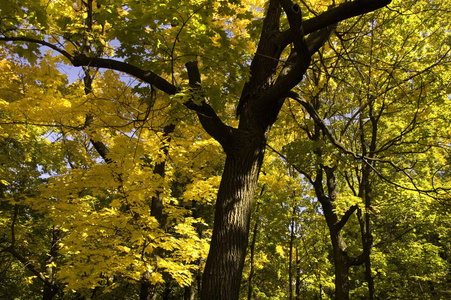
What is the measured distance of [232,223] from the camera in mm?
2629

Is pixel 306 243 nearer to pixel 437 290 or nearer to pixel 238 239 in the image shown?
pixel 437 290

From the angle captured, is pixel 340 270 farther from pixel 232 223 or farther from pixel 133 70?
pixel 133 70

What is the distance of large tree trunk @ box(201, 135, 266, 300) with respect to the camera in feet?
8.03

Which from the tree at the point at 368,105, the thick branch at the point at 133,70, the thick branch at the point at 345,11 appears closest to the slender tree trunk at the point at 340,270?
the tree at the point at 368,105

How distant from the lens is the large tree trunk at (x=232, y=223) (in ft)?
8.03

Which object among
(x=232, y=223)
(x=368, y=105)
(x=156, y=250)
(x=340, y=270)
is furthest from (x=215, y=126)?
(x=340, y=270)

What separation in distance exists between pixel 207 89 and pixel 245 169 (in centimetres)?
95

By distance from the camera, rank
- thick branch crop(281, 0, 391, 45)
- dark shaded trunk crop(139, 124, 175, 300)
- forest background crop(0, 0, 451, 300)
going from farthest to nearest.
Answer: dark shaded trunk crop(139, 124, 175, 300), forest background crop(0, 0, 451, 300), thick branch crop(281, 0, 391, 45)

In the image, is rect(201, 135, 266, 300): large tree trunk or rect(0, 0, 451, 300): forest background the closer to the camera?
rect(201, 135, 266, 300): large tree trunk

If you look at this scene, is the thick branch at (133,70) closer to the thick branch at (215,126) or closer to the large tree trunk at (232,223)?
the thick branch at (215,126)

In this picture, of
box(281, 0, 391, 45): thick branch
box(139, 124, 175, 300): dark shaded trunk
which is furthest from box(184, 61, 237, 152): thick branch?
box(139, 124, 175, 300): dark shaded trunk

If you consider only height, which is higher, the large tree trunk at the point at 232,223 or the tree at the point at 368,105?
the tree at the point at 368,105

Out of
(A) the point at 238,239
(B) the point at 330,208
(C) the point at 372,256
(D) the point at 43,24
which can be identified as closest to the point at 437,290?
(C) the point at 372,256

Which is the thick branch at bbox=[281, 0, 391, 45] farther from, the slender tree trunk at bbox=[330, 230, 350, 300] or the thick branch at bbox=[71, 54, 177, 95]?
the slender tree trunk at bbox=[330, 230, 350, 300]
